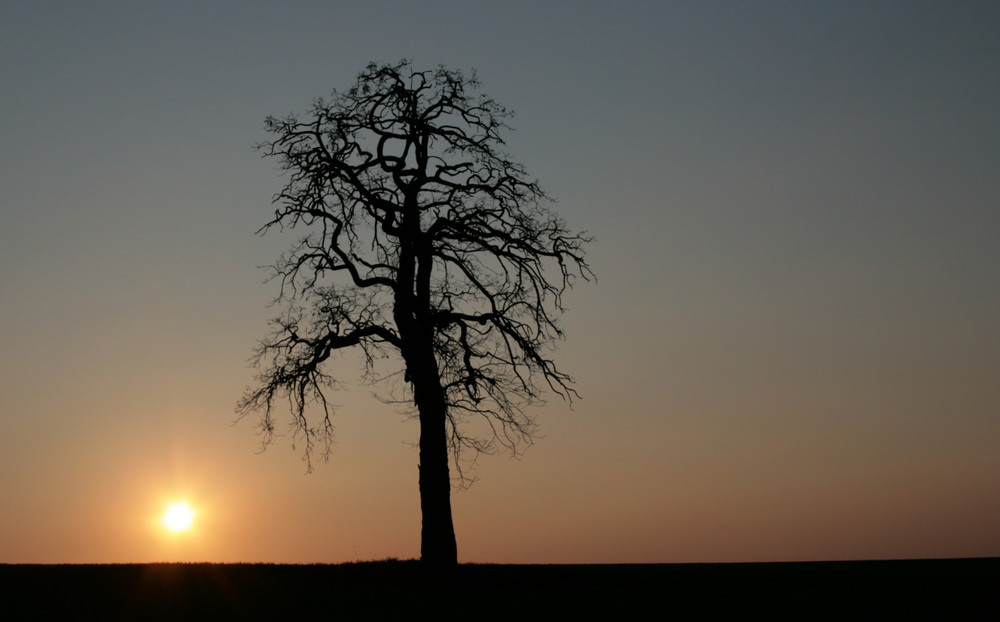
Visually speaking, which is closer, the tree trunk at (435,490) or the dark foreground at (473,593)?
the dark foreground at (473,593)

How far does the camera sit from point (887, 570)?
29562 mm

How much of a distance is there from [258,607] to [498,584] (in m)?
6.41

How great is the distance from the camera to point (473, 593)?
22125 mm

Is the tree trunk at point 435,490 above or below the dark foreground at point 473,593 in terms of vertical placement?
above

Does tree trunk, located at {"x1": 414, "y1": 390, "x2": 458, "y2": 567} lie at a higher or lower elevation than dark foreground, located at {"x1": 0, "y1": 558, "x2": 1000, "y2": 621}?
higher

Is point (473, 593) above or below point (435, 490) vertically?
below

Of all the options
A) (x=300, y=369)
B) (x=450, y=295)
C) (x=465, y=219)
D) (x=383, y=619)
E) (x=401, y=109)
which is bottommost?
(x=383, y=619)

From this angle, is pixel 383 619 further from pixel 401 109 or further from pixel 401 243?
pixel 401 109

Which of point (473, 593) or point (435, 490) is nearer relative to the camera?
point (473, 593)

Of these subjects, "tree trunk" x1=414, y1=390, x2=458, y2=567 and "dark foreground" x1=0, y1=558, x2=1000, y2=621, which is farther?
"tree trunk" x1=414, y1=390, x2=458, y2=567

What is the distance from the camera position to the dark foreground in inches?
762

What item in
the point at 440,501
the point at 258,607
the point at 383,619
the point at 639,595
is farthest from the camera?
the point at 440,501

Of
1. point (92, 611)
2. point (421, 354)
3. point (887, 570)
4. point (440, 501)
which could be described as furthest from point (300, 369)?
point (887, 570)

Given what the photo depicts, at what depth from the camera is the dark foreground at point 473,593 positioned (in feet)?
63.5
